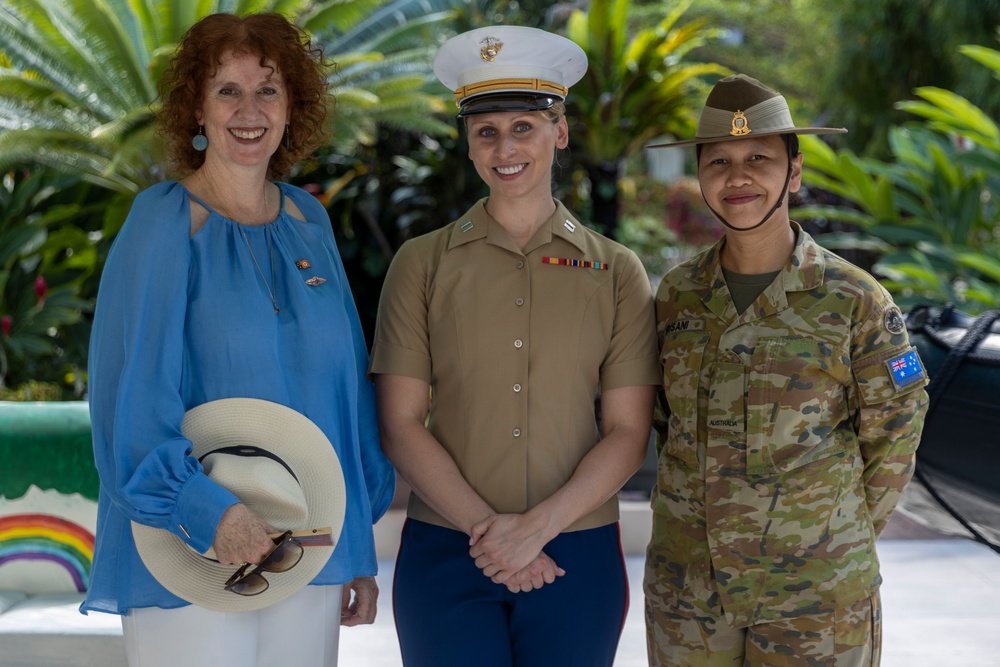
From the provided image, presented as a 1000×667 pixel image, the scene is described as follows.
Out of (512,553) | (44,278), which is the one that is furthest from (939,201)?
(44,278)

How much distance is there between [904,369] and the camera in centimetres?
192

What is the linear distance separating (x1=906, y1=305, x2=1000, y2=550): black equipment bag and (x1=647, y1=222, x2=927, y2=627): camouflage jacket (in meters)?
0.28

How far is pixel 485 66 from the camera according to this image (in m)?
1.99

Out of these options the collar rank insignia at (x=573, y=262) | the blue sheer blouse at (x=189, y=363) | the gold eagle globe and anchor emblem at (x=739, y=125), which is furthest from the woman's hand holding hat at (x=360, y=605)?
the gold eagle globe and anchor emblem at (x=739, y=125)

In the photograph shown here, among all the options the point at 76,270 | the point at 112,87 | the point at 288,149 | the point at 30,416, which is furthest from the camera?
the point at 76,270

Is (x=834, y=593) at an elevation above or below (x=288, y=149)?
below

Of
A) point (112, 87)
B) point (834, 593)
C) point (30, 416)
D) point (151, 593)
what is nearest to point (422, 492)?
point (151, 593)

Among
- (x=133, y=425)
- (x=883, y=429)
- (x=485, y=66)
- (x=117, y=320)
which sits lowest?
(x=883, y=429)

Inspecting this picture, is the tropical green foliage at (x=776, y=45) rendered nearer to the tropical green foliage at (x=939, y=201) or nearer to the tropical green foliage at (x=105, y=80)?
the tropical green foliage at (x=939, y=201)

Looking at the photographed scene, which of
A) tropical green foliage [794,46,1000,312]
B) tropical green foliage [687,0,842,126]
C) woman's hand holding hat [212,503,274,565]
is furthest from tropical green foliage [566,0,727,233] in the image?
tropical green foliage [687,0,842,126]

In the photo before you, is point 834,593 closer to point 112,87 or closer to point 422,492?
point 422,492

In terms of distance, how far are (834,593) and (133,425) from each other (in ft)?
4.30

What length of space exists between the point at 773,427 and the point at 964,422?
23.7 inches

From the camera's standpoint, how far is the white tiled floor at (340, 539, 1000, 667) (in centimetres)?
362
